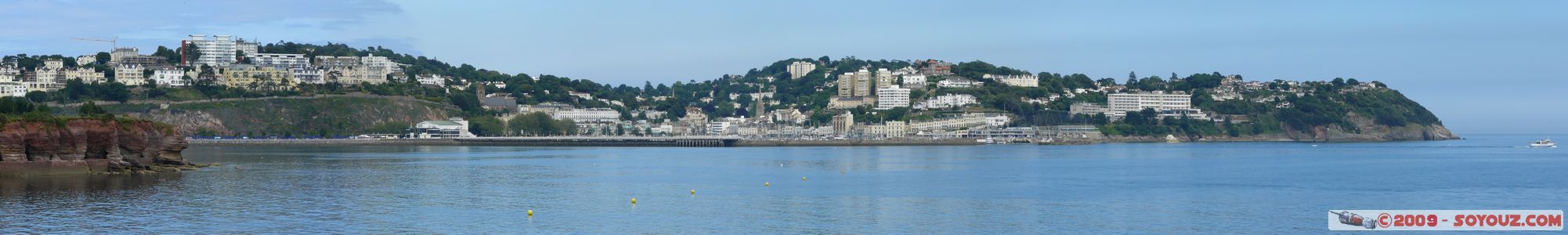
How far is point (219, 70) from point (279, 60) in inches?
495

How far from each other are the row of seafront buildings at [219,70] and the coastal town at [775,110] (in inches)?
7.4

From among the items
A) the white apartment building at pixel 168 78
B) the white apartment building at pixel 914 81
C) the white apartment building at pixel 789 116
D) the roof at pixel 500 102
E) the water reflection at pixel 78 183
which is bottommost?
the water reflection at pixel 78 183

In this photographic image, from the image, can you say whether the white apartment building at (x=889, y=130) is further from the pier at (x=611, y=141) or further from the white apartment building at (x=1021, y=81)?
the white apartment building at (x=1021, y=81)

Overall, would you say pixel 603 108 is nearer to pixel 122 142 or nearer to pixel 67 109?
pixel 67 109

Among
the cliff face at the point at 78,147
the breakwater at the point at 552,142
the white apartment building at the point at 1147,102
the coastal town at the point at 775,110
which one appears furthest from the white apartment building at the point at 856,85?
the cliff face at the point at 78,147

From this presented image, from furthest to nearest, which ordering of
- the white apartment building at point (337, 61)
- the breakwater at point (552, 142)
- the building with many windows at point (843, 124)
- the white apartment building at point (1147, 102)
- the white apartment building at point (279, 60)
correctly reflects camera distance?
the white apartment building at point (1147, 102)
the building with many windows at point (843, 124)
the white apartment building at point (337, 61)
the white apartment building at point (279, 60)
the breakwater at point (552, 142)

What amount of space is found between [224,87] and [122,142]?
91.5 metres

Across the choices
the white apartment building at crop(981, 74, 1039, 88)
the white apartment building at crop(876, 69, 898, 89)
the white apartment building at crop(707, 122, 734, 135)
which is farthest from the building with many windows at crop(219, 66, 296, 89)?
the white apartment building at crop(981, 74, 1039, 88)

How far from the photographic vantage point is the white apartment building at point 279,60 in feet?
491

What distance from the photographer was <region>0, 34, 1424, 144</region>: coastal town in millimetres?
136875

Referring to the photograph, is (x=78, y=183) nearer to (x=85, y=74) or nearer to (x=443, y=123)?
(x=443, y=123)

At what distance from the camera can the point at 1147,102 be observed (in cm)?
17438

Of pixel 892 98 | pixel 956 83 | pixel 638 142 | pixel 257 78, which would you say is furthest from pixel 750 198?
pixel 956 83

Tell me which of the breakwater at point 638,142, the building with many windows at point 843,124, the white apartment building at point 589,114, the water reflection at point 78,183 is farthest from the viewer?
the white apartment building at point 589,114
